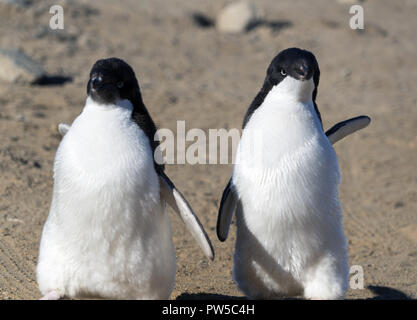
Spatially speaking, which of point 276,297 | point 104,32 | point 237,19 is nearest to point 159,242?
point 276,297

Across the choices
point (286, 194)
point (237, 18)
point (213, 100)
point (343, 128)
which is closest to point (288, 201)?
point (286, 194)

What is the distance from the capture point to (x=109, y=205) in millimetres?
3404

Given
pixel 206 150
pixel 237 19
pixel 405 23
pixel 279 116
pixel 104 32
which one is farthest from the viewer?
pixel 405 23

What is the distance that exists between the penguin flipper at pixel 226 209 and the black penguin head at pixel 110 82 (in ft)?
2.71

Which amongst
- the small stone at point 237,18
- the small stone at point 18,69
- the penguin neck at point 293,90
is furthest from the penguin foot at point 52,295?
the small stone at point 237,18

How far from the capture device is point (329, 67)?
11367 mm

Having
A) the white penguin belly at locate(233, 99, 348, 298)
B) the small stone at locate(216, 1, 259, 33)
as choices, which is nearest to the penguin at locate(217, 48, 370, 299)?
the white penguin belly at locate(233, 99, 348, 298)

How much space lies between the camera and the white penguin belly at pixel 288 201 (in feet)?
11.9

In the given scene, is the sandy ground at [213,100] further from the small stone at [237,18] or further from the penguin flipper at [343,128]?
the penguin flipper at [343,128]

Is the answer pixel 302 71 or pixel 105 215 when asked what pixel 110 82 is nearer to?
pixel 105 215

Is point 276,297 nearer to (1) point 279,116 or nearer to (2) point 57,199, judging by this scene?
(1) point 279,116

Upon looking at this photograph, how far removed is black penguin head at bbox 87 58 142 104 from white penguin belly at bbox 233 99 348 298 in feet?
2.45

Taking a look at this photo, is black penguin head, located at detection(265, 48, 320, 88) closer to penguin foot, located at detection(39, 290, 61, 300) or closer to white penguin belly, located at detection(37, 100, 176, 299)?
white penguin belly, located at detection(37, 100, 176, 299)

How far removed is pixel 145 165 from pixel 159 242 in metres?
0.44
